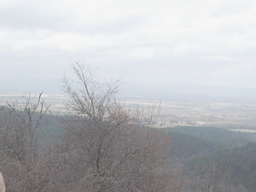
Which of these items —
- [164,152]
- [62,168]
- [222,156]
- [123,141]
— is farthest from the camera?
[222,156]

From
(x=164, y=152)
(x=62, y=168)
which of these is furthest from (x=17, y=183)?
(x=164, y=152)

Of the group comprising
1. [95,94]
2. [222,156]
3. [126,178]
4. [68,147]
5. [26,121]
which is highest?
[95,94]

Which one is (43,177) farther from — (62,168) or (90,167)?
(90,167)

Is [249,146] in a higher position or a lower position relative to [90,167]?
lower

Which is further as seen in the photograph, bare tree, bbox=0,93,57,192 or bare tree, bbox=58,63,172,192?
bare tree, bbox=58,63,172,192

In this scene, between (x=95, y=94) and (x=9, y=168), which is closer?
(x=9, y=168)

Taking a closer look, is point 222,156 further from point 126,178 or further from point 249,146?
point 126,178

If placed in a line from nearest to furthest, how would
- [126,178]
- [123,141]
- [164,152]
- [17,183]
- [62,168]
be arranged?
[17,183] < [62,168] < [126,178] < [123,141] < [164,152]

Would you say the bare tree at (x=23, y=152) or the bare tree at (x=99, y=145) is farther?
the bare tree at (x=99, y=145)
